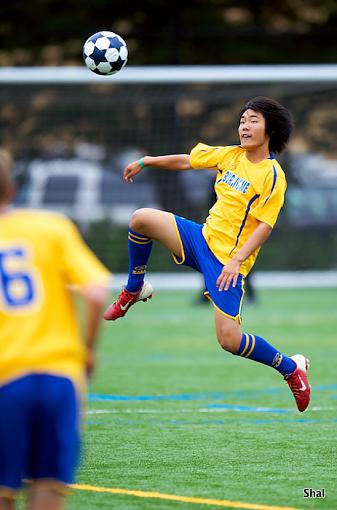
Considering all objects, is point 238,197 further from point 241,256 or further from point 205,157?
point 241,256

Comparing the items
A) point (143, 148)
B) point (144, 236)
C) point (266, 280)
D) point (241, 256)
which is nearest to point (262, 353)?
point (241, 256)

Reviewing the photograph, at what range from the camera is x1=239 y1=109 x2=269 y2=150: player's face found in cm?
759

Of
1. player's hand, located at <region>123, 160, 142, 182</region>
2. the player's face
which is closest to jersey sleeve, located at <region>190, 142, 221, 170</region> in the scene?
the player's face

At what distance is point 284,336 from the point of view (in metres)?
13.9

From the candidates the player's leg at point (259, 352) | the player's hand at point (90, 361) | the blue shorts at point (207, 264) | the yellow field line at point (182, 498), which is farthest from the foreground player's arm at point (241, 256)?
the player's hand at point (90, 361)

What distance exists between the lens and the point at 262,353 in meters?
7.77

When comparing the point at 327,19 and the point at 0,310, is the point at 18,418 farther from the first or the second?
the point at 327,19

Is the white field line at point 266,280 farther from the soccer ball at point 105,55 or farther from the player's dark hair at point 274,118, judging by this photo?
the player's dark hair at point 274,118

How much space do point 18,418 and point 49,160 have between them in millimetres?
17104

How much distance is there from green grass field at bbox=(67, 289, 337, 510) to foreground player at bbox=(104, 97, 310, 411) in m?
0.64

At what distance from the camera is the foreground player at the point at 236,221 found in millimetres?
7535

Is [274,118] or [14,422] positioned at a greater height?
[274,118]

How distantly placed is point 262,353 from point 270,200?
1.06 meters

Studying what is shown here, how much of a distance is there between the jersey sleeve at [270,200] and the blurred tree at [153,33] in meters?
17.1
